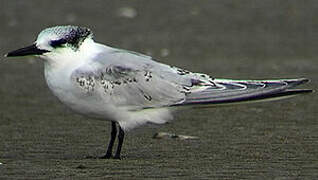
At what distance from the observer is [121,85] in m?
6.64

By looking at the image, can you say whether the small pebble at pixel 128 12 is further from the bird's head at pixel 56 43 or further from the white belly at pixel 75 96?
the white belly at pixel 75 96

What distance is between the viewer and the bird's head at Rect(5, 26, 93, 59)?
21.4ft

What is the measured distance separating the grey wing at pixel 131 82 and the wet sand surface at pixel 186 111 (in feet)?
0.85

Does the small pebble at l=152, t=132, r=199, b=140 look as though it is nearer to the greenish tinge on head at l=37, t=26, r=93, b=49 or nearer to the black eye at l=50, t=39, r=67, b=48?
the greenish tinge on head at l=37, t=26, r=93, b=49

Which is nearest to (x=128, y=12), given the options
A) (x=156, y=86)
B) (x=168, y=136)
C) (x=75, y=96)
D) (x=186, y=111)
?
(x=186, y=111)

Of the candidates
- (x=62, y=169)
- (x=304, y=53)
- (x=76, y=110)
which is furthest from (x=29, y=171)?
(x=304, y=53)

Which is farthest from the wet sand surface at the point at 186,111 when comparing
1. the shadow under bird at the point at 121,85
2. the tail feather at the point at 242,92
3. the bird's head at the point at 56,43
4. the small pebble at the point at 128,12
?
the bird's head at the point at 56,43

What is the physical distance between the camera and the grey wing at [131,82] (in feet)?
21.5

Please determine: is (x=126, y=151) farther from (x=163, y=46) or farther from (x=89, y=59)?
(x=163, y=46)

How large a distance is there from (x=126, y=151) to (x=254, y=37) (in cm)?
618

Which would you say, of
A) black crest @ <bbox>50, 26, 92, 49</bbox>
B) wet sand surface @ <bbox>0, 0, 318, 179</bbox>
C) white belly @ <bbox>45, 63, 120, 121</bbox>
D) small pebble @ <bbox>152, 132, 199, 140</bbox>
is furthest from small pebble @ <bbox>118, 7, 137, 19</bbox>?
white belly @ <bbox>45, 63, 120, 121</bbox>

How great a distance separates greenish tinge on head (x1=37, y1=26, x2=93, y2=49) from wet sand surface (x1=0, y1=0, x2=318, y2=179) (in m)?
0.72

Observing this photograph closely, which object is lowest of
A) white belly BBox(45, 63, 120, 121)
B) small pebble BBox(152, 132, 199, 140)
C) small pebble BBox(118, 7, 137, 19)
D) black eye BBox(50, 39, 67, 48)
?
small pebble BBox(152, 132, 199, 140)

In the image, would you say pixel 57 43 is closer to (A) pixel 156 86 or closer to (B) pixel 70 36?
(B) pixel 70 36
